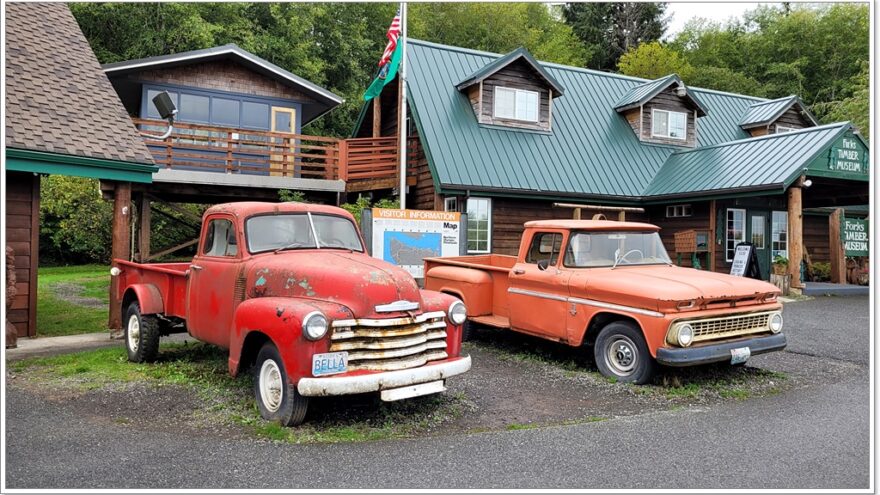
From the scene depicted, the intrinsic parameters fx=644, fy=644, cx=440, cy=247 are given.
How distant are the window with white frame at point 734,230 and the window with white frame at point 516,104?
6.50 m

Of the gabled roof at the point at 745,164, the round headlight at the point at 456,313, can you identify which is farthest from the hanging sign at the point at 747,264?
the round headlight at the point at 456,313

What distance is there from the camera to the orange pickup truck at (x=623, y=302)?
6.96 m

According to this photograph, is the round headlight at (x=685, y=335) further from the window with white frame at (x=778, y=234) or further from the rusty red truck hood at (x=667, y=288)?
the window with white frame at (x=778, y=234)

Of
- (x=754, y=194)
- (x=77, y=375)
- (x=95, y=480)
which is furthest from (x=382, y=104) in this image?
(x=95, y=480)

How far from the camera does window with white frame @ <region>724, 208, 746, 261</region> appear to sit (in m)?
19.1

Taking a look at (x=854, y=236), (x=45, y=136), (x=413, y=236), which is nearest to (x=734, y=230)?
(x=854, y=236)

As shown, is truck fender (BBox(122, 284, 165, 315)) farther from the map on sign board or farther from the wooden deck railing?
the wooden deck railing

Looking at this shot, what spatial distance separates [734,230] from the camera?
758 inches

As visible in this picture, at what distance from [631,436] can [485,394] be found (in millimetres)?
1870

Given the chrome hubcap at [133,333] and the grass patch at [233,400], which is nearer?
Result: the grass patch at [233,400]

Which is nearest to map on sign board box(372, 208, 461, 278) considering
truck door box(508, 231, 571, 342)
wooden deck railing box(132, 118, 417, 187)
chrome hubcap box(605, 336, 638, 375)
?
truck door box(508, 231, 571, 342)

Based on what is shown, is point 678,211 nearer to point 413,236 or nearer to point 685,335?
point 413,236

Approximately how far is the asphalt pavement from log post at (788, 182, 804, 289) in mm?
11293

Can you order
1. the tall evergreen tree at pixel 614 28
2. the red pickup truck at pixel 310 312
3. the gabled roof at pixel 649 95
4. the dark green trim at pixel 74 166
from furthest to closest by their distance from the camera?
the tall evergreen tree at pixel 614 28
the gabled roof at pixel 649 95
the dark green trim at pixel 74 166
the red pickup truck at pixel 310 312
